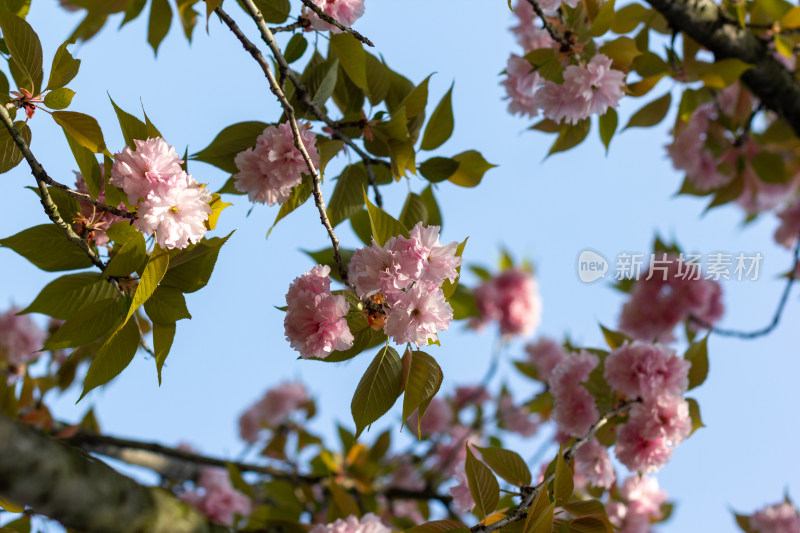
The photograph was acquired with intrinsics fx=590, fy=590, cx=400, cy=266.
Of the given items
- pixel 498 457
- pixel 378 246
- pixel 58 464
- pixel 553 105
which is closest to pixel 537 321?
pixel 553 105

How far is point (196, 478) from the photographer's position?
227 cm

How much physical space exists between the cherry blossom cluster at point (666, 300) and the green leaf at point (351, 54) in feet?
5.83

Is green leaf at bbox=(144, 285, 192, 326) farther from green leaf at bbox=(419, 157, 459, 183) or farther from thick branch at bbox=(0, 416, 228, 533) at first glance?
green leaf at bbox=(419, 157, 459, 183)

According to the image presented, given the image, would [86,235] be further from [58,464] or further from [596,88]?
[596,88]

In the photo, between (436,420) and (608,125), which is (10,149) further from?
(436,420)

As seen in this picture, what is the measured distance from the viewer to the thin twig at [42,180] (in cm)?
81

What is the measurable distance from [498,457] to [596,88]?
84 cm

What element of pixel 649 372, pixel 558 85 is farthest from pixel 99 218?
pixel 649 372

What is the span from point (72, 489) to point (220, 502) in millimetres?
1709

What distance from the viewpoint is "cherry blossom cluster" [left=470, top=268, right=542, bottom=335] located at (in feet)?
12.2

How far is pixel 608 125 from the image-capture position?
1470mm

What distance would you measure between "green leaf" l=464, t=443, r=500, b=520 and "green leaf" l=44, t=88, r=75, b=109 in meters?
0.84

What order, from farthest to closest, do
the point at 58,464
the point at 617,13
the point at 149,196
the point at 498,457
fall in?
the point at 617,13, the point at 498,457, the point at 149,196, the point at 58,464

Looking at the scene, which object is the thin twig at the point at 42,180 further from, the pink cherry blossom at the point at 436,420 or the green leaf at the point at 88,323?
the pink cherry blossom at the point at 436,420
